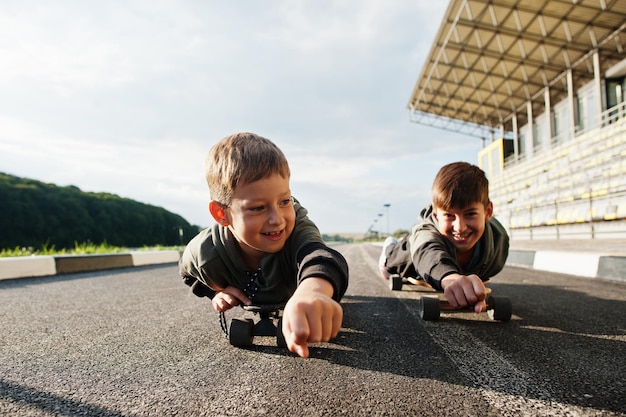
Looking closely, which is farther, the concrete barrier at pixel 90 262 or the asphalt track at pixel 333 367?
the concrete barrier at pixel 90 262

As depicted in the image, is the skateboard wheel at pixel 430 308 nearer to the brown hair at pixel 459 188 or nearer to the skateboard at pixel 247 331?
the brown hair at pixel 459 188

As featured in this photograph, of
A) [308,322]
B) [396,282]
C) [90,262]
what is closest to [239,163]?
[308,322]

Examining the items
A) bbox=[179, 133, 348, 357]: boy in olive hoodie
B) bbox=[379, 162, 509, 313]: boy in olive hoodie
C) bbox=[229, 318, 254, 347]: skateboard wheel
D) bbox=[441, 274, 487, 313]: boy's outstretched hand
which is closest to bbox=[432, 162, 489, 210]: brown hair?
bbox=[379, 162, 509, 313]: boy in olive hoodie

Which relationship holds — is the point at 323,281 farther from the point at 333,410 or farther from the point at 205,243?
the point at 205,243

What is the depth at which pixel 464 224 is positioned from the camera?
9.66 ft

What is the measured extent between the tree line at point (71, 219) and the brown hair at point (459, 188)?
75.4 ft

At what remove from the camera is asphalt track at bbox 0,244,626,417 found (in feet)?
4.45

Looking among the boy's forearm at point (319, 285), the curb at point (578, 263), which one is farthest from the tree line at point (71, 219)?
the boy's forearm at point (319, 285)

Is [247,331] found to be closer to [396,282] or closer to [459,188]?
[459,188]

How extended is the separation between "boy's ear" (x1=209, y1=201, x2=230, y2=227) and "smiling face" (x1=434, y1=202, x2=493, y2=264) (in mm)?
1708

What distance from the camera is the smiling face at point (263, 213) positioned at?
2029mm

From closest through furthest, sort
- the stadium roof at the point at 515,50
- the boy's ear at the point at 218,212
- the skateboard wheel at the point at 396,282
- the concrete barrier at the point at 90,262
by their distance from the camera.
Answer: the boy's ear at the point at 218,212 < the skateboard wheel at the point at 396,282 < the concrete barrier at the point at 90,262 < the stadium roof at the point at 515,50

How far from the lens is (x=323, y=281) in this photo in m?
1.68

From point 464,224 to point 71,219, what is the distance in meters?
35.5
